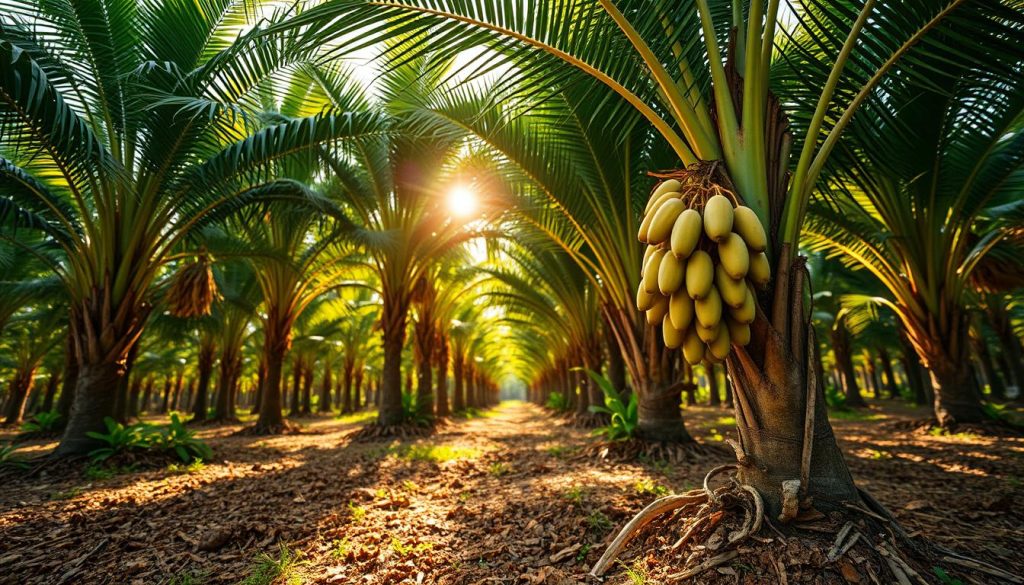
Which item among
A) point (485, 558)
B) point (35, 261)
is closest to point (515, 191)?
point (485, 558)

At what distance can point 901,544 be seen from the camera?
170 cm

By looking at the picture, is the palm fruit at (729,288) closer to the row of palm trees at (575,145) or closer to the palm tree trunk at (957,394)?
the row of palm trees at (575,145)

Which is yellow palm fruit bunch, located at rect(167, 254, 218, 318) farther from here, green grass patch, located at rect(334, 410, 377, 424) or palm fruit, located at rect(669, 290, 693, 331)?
green grass patch, located at rect(334, 410, 377, 424)

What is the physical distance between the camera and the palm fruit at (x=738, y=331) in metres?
1.64

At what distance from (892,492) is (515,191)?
4681 millimetres

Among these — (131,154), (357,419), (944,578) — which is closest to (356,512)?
(944,578)

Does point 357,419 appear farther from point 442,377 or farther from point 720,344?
point 720,344

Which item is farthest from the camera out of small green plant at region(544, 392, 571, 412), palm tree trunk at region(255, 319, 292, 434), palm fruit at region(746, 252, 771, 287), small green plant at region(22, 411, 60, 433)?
small green plant at region(544, 392, 571, 412)

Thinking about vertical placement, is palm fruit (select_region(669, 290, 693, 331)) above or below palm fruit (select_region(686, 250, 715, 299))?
below

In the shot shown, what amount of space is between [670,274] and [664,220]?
0.77ft

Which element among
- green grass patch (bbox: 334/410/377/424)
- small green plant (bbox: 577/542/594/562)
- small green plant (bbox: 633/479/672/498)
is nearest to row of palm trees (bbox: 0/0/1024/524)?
small green plant (bbox: 577/542/594/562)

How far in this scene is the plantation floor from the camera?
85.4 inches

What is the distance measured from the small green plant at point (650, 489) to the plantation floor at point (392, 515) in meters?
0.02

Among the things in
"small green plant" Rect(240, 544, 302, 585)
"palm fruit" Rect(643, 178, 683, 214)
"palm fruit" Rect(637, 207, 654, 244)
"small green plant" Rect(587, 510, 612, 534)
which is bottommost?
"small green plant" Rect(240, 544, 302, 585)
